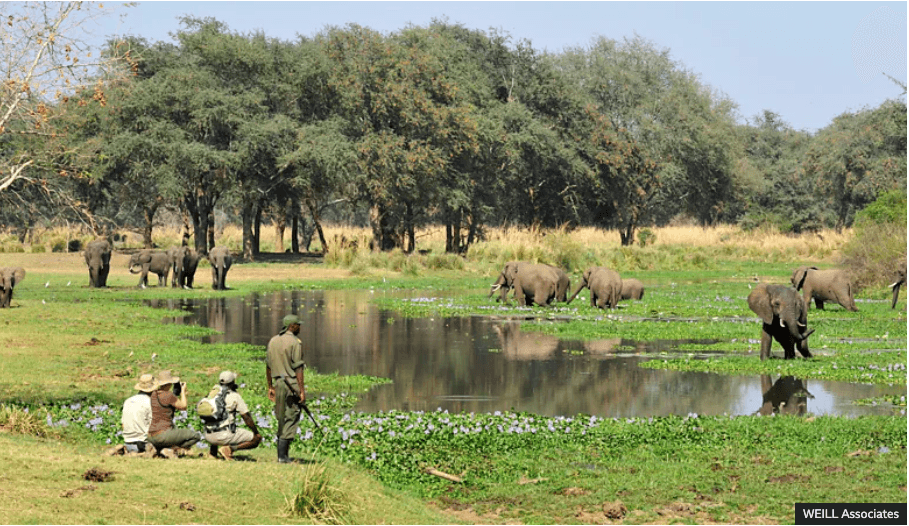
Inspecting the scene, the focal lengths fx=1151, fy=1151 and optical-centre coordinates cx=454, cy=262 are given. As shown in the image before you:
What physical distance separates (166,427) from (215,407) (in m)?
0.81

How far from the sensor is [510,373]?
2022cm

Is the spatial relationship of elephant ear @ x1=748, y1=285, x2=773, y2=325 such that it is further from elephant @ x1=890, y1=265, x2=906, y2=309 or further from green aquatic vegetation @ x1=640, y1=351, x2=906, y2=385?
elephant @ x1=890, y1=265, x2=906, y2=309

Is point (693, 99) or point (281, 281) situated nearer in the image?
point (281, 281)

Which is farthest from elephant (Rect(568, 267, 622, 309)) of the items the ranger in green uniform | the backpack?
the backpack

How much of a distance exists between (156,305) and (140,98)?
76.7ft

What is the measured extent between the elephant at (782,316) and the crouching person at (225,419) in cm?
1132

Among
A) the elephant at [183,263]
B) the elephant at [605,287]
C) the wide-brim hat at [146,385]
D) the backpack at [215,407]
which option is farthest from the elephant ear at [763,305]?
the elephant at [183,263]

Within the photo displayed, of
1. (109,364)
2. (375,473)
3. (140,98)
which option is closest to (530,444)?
(375,473)

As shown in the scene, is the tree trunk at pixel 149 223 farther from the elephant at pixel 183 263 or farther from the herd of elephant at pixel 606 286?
the herd of elephant at pixel 606 286

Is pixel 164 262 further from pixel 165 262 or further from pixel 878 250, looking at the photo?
pixel 878 250

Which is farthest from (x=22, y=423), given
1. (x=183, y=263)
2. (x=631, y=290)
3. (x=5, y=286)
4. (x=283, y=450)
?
(x=183, y=263)

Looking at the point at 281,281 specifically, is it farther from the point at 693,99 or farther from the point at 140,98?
the point at 693,99

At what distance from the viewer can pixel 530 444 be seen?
13.5 meters

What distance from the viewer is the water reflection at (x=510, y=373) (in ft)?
55.1
